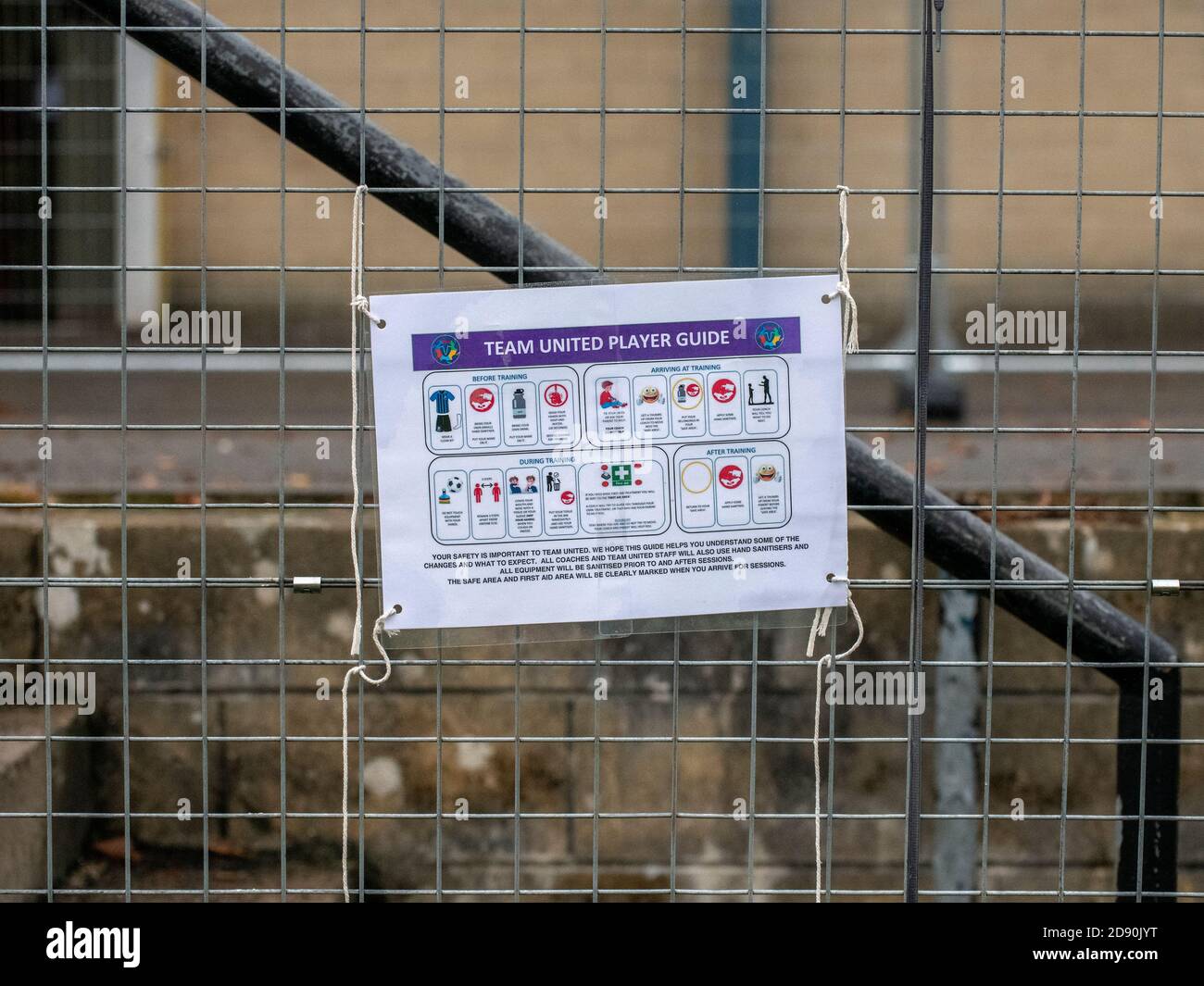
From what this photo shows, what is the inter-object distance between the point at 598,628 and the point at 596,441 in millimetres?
294

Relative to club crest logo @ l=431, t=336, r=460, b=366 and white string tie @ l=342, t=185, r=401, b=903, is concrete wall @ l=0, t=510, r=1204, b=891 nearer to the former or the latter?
white string tie @ l=342, t=185, r=401, b=903

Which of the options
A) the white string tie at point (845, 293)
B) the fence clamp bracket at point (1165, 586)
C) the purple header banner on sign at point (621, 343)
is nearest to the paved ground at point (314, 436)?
the white string tie at point (845, 293)

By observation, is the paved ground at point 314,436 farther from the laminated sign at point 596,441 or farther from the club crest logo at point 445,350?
the club crest logo at point 445,350

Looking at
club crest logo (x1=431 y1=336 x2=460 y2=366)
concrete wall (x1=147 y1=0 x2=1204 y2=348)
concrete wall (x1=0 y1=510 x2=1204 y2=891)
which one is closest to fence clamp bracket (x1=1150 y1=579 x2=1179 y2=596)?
club crest logo (x1=431 y1=336 x2=460 y2=366)

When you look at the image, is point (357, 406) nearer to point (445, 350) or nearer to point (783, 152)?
point (445, 350)

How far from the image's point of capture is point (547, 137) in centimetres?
682

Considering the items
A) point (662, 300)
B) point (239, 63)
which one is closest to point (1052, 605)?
point (662, 300)

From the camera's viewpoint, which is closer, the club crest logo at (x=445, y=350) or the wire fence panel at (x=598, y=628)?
the club crest logo at (x=445, y=350)

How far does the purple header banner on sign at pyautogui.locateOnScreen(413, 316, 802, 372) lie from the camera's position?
2076 millimetres

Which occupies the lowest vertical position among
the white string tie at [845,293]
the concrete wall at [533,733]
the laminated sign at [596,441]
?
the concrete wall at [533,733]

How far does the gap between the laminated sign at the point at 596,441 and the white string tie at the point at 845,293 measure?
22 millimetres

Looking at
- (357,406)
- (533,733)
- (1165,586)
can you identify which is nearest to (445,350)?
(357,406)

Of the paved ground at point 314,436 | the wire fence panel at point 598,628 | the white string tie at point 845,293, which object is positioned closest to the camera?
the white string tie at point 845,293

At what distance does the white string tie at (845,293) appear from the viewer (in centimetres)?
207
